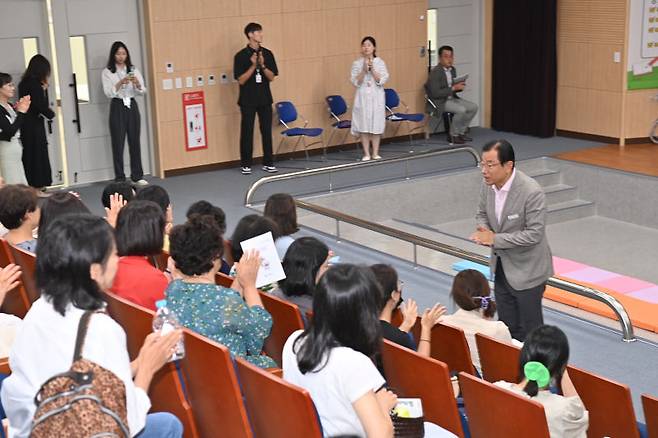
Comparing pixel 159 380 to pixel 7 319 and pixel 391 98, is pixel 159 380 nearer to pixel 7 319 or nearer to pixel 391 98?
pixel 7 319

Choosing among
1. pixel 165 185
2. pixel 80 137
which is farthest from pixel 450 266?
pixel 80 137

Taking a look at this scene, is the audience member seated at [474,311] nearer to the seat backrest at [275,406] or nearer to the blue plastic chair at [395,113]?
the seat backrest at [275,406]

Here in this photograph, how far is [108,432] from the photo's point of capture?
8.52 ft

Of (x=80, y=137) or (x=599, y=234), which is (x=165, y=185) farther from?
(x=599, y=234)

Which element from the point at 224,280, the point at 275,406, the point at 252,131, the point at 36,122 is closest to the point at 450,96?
the point at 252,131

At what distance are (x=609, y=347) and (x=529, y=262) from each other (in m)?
1.18

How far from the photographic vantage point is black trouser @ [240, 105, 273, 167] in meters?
12.2

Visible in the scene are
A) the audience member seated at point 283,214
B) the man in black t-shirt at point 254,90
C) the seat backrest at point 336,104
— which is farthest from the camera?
the seat backrest at point 336,104

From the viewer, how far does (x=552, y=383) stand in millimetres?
4219

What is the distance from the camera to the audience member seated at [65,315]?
2.96 metres

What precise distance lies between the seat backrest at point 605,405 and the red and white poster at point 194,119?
8.53 m

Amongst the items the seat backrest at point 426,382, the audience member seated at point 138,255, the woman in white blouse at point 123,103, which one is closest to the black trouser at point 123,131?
the woman in white blouse at point 123,103

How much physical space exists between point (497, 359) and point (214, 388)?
168cm

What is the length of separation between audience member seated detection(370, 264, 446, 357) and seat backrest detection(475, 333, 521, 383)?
28 cm
